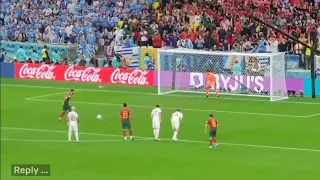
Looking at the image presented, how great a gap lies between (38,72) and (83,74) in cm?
356

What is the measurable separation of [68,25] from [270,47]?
15619 mm

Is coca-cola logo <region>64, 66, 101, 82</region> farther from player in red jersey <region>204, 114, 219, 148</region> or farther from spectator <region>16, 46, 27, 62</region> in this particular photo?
player in red jersey <region>204, 114, 219, 148</region>

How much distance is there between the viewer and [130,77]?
58156mm

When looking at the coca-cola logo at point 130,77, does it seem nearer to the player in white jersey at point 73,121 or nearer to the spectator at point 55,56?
the spectator at point 55,56

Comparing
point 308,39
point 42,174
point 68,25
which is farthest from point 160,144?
point 68,25

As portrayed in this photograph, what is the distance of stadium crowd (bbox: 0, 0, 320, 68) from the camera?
5478 cm

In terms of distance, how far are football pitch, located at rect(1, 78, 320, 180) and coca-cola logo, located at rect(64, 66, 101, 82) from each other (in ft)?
9.16

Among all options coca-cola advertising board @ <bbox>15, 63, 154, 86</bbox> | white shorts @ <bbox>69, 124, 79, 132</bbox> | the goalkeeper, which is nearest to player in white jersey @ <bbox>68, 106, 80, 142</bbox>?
white shorts @ <bbox>69, 124, 79, 132</bbox>

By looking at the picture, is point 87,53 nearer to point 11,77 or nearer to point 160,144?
point 11,77

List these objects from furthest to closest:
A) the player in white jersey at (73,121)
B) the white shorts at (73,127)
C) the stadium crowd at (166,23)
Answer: the stadium crowd at (166,23), the white shorts at (73,127), the player in white jersey at (73,121)

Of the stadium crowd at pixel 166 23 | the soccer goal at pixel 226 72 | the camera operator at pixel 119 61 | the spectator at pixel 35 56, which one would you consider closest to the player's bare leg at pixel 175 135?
the soccer goal at pixel 226 72

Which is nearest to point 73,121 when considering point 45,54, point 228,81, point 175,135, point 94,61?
point 175,135

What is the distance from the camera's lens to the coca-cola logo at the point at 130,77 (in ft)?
189

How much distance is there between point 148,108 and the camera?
A: 49.7 m
